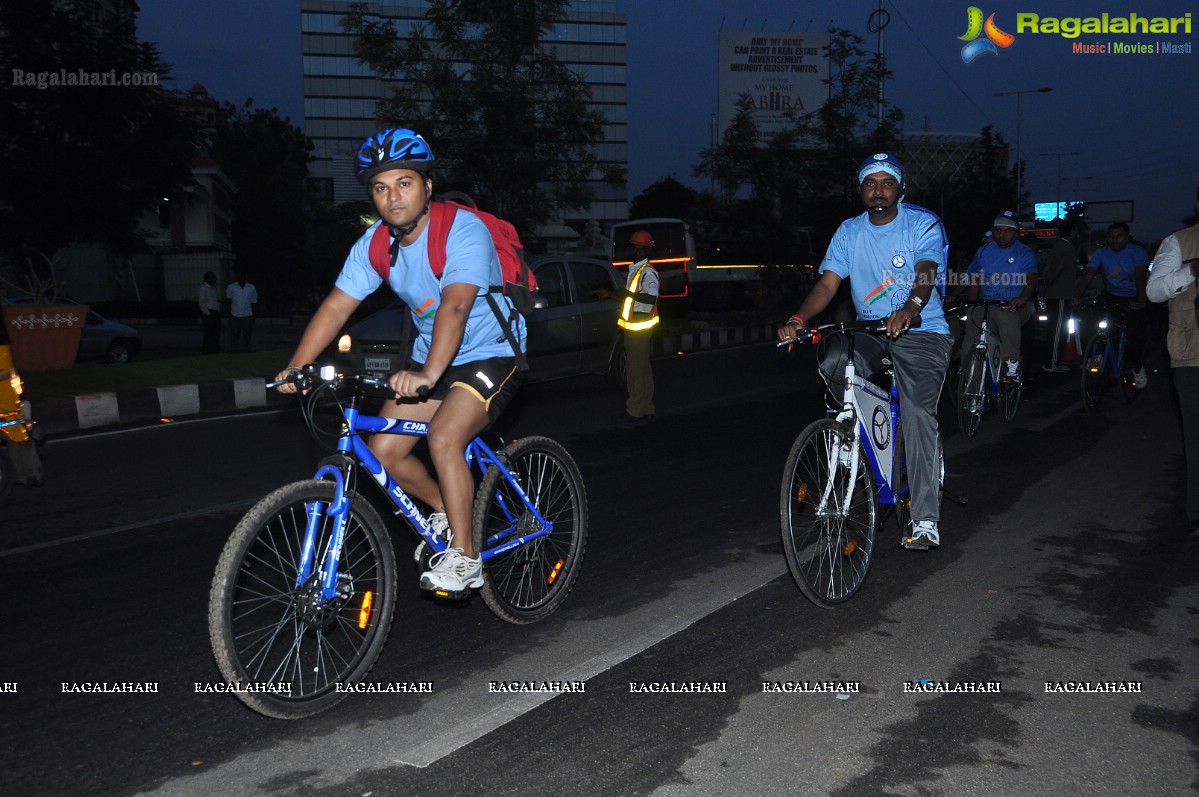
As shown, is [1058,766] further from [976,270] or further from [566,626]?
[976,270]

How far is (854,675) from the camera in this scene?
4129 millimetres

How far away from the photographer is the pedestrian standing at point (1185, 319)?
593cm

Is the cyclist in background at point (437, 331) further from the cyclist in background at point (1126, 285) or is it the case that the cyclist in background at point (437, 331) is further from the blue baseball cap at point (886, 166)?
the cyclist in background at point (1126, 285)

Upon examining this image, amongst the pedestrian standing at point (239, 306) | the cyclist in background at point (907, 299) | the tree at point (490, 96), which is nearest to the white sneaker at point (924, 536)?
the cyclist in background at point (907, 299)

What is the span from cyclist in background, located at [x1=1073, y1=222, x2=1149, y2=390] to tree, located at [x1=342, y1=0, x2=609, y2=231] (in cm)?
1212

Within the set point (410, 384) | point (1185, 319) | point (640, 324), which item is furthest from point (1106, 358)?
point (410, 384)

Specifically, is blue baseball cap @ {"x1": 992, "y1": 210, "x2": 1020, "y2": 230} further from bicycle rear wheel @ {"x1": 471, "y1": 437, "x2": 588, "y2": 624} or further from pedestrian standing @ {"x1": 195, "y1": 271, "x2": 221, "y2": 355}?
pedestrian standing @ {"x1": 195, "y1": 271, "x2": 221, "y2": 355}

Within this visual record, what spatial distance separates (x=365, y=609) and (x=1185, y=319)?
465cm

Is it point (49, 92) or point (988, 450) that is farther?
point (49, 92)

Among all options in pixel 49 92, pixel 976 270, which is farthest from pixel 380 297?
pixel 976 270

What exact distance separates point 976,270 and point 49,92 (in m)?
11.9

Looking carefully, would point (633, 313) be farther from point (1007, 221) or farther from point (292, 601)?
point (292, 601)

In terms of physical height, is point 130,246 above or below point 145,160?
below

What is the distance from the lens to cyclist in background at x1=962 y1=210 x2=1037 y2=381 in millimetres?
10625
